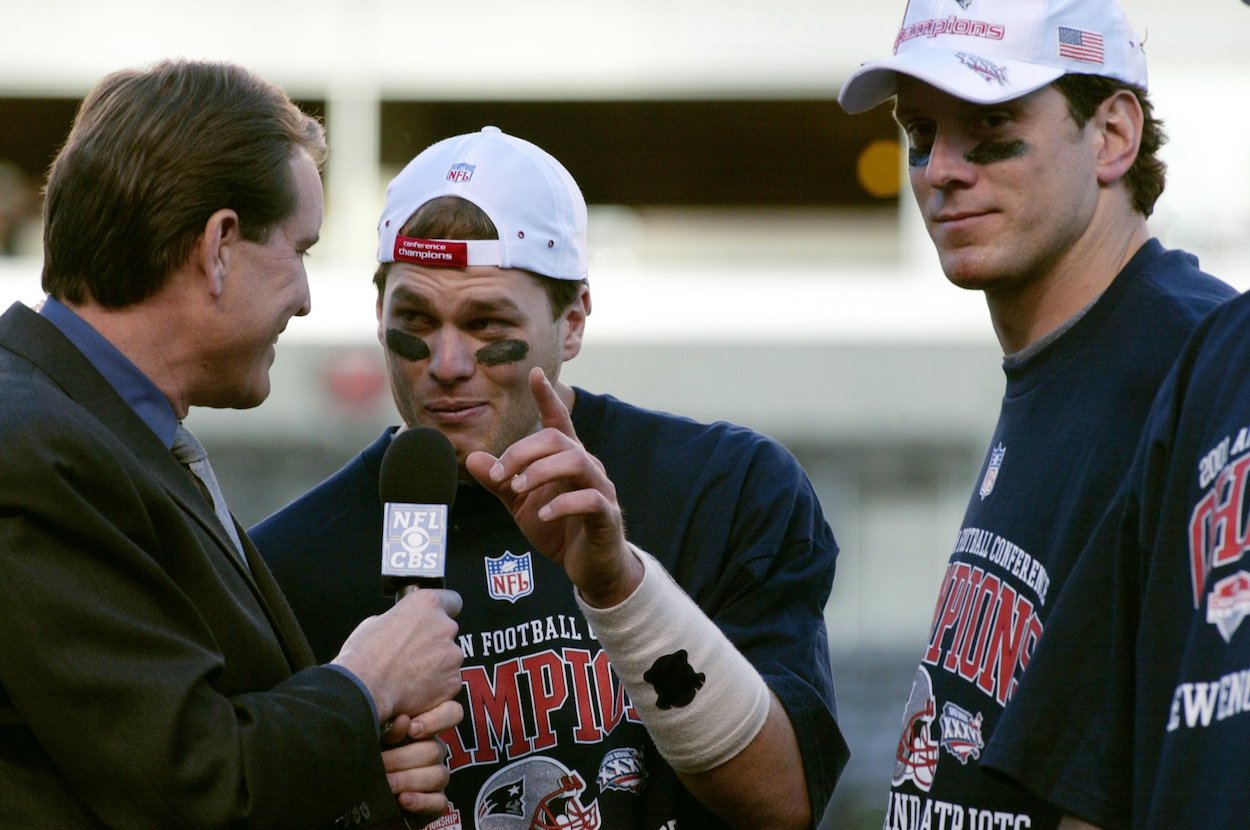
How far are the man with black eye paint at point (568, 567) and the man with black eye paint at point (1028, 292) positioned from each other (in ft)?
1.23

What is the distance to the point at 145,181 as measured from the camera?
260 centimetres

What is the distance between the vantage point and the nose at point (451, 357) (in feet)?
10.8

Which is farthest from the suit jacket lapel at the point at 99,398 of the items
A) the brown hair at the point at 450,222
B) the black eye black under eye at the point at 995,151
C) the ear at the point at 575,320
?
the black eye black under eye at the point at 995,151

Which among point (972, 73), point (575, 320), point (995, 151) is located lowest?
point (575, 320)

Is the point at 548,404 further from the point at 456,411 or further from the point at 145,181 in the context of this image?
the point at 145,181

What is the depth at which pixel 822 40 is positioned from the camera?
15094 millimetres

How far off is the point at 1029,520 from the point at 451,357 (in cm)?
126

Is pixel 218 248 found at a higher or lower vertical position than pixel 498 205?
lower

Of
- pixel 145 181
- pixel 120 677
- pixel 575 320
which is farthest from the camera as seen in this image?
pixel 575 320

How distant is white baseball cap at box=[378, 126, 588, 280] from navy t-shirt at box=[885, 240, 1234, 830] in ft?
3.46

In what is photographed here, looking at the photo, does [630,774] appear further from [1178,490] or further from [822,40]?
[822,40]

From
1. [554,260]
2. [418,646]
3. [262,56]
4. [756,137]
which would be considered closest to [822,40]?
[756,137]

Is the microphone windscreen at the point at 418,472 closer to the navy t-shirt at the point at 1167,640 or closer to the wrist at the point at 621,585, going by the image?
the wrist at the point at 621,585

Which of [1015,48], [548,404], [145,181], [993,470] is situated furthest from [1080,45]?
[145,181]
